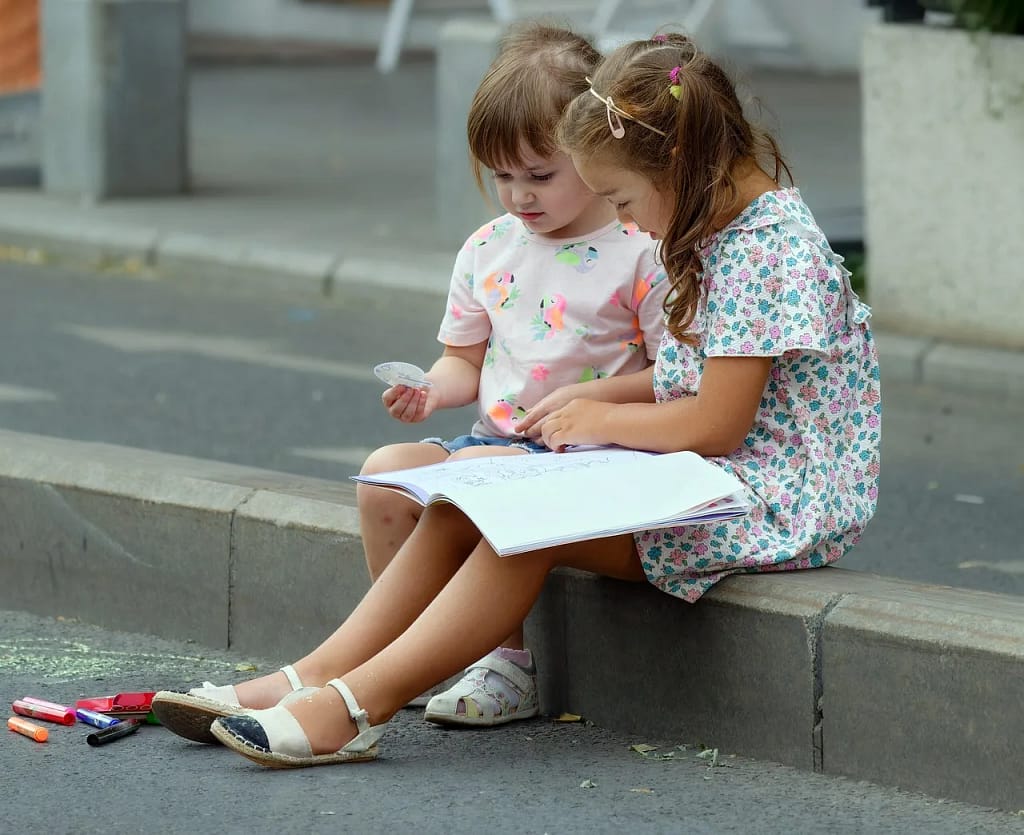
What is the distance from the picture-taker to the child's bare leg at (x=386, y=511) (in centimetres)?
359

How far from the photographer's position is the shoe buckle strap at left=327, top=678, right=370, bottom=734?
3285mm

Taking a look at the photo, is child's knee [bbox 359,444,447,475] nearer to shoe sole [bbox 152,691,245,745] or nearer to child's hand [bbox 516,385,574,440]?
child's hand [bbox 516,385,574,440]

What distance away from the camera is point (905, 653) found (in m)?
3.19

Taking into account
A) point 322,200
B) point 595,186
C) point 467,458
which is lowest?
point 322,200

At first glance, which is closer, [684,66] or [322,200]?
[684,66]

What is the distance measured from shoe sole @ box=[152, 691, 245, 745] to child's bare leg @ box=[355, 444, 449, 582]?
1.41ft

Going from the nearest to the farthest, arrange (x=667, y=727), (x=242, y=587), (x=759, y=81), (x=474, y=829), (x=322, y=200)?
(x=474, y=829)
(x=667, y=727)
(x=242, y=587)
(x=322, y=200)
(x=759, y=81)

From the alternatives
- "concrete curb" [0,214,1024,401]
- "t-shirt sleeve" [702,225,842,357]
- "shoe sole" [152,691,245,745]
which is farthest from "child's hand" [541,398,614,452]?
"concrete curb" [0,214,1024,401]

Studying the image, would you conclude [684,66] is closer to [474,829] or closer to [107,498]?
[474,829]

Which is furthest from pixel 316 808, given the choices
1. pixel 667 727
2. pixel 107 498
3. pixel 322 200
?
pixel 322 200

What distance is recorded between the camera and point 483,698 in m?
3.54

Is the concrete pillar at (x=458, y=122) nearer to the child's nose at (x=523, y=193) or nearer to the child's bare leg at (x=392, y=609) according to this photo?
the child's nose at (x=523, y=193)

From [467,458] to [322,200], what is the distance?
23.1 feet

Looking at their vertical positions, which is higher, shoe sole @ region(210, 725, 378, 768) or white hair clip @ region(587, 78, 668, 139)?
white hair clip @ region(587, 78, 668, 139)
